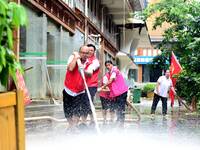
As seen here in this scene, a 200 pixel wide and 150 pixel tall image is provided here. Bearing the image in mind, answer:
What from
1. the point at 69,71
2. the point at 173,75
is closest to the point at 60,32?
the point at 173,75

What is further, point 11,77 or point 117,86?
point 117,86

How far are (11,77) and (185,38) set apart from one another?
21.7 metres

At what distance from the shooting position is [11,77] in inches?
128

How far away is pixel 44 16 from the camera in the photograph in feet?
60.0

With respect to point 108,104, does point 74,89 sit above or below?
above

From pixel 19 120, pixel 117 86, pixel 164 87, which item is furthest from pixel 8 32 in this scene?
pixel 164 87

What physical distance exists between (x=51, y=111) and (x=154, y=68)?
89.8 ft

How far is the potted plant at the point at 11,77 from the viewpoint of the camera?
2.98 m

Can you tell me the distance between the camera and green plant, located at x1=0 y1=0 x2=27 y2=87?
296 cm

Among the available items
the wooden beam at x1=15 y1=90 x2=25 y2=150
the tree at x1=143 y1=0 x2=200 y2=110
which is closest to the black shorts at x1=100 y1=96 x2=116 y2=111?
the tree at x1=143 y1=0 x2=200 y2=110

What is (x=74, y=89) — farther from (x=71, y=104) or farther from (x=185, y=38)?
(x=185, y=38)

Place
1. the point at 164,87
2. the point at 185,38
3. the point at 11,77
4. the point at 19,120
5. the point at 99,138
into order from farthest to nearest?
the point at 185,38
the point at 164,87
the point at 99,138
the point at 19,120
the point at 11,77

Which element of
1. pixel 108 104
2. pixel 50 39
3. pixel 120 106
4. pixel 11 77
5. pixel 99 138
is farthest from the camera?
pixel 50 39

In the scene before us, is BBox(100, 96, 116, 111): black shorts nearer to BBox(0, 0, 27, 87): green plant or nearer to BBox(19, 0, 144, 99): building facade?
BBox(19, 0, 144, 99): building facade
